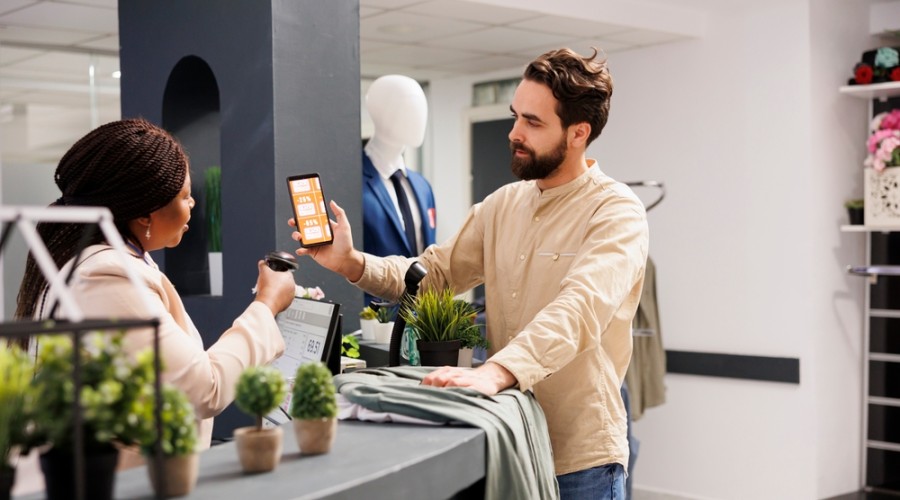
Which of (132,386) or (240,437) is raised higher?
(132,386)

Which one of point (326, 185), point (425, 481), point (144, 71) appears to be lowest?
point (425, 481)

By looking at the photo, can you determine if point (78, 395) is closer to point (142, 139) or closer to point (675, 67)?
point (142, 139)

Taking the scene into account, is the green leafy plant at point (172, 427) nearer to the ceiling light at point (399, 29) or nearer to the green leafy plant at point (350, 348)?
the green leafy plant at point (350, 348)

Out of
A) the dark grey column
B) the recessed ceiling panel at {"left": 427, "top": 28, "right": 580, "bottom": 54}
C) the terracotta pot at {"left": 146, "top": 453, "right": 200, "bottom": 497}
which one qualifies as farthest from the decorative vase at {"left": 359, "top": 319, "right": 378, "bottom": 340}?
the recessed ceiling panel at {"left": 427, "top": 28, "right": 580, "bottom": 54}

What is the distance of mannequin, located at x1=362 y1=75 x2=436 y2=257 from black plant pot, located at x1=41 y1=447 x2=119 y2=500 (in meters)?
2.79

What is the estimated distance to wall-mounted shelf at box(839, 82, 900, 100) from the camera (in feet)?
16.5

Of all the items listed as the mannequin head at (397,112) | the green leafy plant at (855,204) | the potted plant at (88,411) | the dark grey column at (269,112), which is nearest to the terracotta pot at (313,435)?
the potted plant at (88,411)

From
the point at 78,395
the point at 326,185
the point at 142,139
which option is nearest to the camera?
the point at 78,395

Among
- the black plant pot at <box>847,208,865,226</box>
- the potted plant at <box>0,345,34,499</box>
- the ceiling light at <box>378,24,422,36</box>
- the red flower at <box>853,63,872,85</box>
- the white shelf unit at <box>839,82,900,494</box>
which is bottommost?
the white shelf unit at <box>839,82,900,494</box>

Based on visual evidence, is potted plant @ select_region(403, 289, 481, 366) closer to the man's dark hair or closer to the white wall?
the man's dark hair

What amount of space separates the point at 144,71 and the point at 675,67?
3.22 metres

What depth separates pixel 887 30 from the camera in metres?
5.26

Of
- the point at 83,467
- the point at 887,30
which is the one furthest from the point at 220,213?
the point at 887,30

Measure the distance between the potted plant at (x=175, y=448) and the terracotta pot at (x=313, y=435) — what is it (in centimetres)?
24
